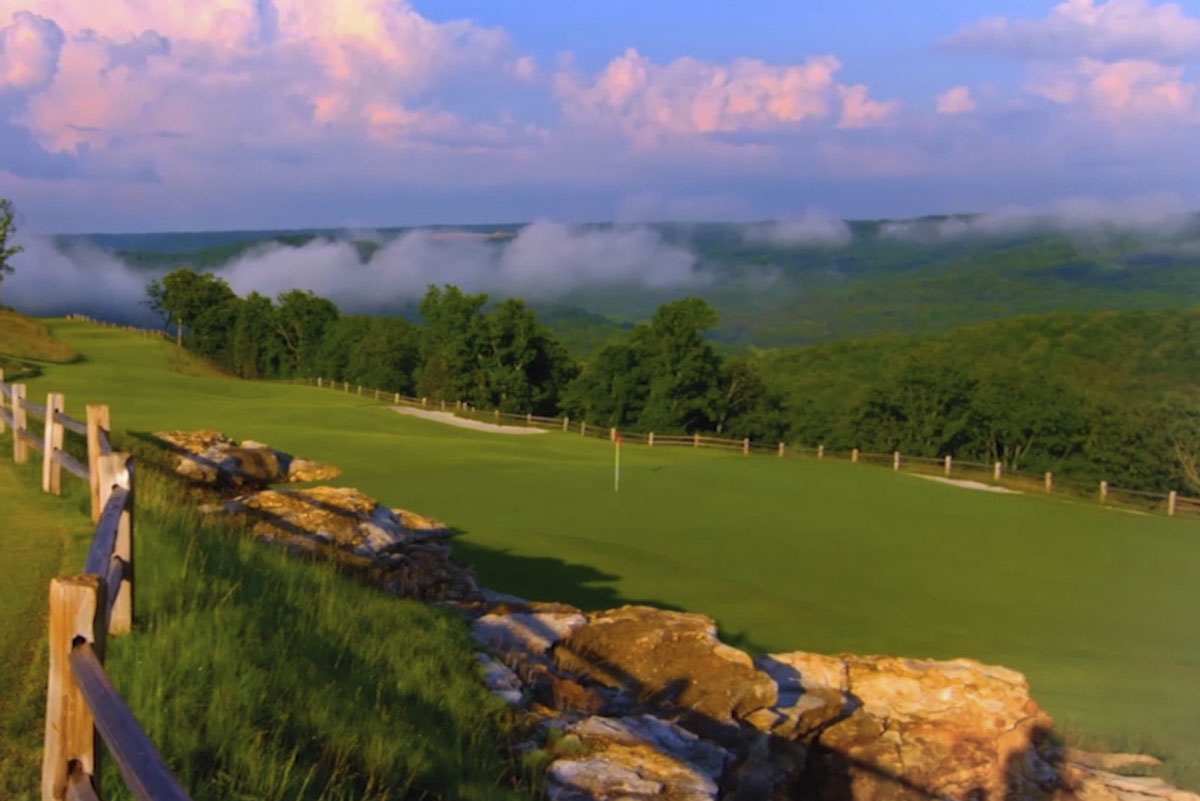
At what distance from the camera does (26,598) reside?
6.87 m

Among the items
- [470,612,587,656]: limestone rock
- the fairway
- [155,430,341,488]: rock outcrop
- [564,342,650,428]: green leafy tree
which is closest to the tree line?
[564,342,650,428]: green leafy tree

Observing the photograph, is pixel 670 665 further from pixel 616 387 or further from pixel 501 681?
pixel 616 387

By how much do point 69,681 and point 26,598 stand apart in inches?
158

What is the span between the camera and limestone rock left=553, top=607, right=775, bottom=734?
8938 millimetres

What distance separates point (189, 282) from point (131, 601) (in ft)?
335

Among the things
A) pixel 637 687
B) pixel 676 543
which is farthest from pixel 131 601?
pixel 676 543

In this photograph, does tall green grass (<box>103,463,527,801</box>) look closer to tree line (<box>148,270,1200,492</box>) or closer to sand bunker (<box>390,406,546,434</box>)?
sand bunker (<box>390,406,546,434</box>)

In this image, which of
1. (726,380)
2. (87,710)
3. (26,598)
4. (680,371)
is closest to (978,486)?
(26,598)

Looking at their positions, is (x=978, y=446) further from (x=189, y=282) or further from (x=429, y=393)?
(x=189, y=282)

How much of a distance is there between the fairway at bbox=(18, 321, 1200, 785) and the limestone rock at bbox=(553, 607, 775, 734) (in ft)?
9.73

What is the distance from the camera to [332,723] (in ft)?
18.6

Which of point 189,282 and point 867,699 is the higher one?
point 189,282

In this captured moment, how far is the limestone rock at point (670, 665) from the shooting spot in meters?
8.94

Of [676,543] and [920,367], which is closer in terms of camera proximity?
[676,543]
